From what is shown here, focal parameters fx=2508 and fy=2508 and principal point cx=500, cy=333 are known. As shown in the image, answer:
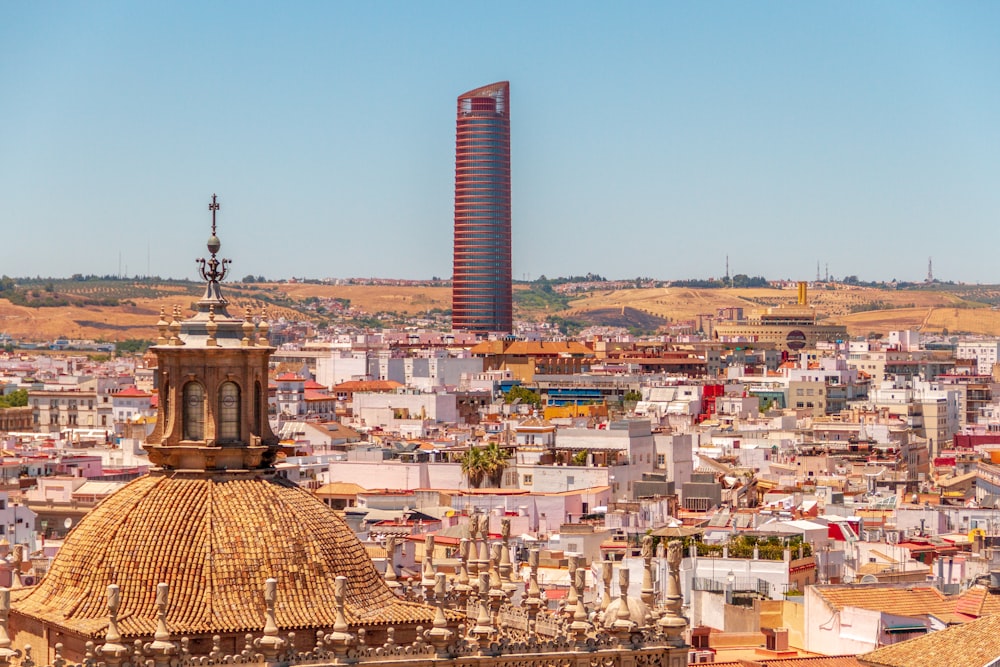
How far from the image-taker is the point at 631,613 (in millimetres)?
22266


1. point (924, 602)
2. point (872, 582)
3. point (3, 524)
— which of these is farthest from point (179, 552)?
point (3, 524)

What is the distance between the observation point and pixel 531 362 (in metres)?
192

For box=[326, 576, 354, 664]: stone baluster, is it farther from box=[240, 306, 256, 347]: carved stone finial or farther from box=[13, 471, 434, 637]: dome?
box=[240, 306, 256, 347]: carved stone finial

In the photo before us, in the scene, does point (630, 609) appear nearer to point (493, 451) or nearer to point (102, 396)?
point (493, 451)

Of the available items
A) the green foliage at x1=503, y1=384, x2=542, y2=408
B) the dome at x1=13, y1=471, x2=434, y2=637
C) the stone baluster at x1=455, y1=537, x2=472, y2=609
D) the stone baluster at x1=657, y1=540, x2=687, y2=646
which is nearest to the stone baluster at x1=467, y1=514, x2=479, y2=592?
the stone baluster at x1=455, y1=537, x2=472, y2=609

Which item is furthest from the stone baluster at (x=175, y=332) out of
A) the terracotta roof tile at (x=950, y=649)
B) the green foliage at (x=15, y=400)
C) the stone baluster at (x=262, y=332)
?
the green foliage at (x=15, y=400)

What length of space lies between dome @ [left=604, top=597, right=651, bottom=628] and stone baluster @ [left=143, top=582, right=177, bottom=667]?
4.15 metres

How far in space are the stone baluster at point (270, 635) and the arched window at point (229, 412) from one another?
5.40 feet

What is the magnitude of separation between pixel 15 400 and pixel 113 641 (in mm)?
142190

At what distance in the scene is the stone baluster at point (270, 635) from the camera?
19.9m

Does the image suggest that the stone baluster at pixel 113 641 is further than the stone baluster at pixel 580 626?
No

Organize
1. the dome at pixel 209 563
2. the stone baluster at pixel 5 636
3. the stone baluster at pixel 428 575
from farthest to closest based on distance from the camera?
the stone baluster at pixel 428 575 → the dome at pixel 209 563 → the stone baluster at pixel 5 636

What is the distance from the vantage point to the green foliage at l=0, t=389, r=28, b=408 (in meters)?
157

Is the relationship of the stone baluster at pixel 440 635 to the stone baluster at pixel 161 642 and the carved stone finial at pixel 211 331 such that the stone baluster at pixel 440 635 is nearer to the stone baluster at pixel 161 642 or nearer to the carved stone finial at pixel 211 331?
the stone baluster at pixel 161 642
